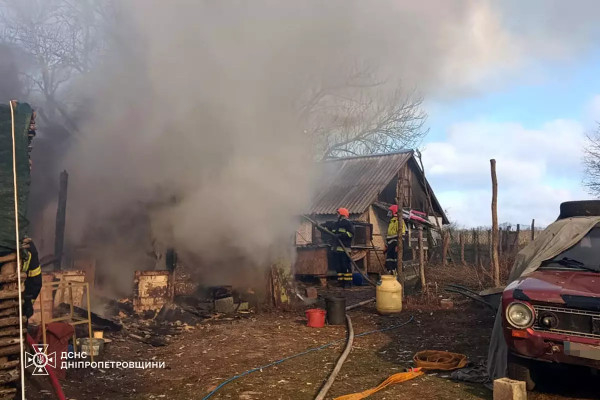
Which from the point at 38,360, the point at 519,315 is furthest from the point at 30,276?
the point at 519,315

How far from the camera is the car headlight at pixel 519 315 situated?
4.43 meters

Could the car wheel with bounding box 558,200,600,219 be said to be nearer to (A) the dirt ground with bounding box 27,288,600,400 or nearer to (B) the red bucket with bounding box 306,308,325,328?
(A) the dirt ground with bounding box 27,288,600,400

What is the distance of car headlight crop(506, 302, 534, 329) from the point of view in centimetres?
443

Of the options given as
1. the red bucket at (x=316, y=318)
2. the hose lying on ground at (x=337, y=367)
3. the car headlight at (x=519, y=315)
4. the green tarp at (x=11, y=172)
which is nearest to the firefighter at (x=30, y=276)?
the green tarp at (x=11, y=172)

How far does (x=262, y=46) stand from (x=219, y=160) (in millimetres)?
2527

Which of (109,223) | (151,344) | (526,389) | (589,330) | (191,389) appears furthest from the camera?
(109,223)

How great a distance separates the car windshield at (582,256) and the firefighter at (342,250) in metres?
Answer: 8.30

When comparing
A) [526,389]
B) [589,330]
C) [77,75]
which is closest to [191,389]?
[526,389]

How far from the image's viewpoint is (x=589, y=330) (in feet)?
13.7

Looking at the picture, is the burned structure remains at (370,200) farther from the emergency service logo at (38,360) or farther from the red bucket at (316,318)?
the emergency service logo at (38,360)

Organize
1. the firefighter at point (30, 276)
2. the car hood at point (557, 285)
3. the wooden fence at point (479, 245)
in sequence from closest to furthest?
1. the car hood at point (557, 285)
2. the firefighter at point (30, 276)
3. the wooden fence at point (479, 245)

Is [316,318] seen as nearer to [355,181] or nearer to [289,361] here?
[289,361]

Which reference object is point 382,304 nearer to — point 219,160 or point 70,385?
point 219,160

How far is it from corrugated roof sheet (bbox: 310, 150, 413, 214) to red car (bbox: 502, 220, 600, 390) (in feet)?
48.2
